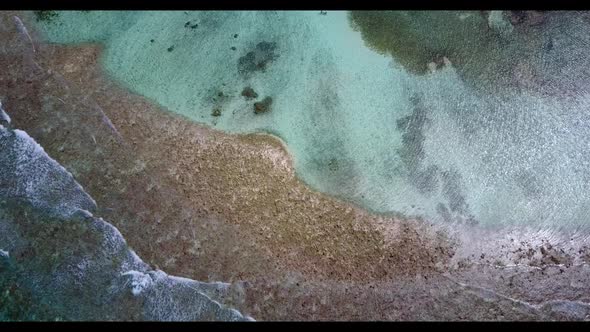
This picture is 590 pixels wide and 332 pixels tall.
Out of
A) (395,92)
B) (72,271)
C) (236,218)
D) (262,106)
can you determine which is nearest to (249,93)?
(262,106)

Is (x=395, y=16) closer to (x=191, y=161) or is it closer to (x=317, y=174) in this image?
(x=317, y=174)

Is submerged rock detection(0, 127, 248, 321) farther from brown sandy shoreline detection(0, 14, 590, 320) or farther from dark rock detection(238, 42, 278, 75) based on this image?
dark rock detection(238, 42, 278, 75)

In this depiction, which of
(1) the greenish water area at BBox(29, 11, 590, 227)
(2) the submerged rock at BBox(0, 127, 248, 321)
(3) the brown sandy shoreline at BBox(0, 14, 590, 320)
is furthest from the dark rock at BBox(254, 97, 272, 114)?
(2) the submerged rock at BBox(0, 127, 248, 321)

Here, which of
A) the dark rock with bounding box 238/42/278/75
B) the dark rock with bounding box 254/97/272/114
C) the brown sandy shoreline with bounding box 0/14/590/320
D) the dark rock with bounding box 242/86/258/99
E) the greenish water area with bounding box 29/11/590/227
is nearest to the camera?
the brown sandy shoreline with bounding box 0/14/590/320

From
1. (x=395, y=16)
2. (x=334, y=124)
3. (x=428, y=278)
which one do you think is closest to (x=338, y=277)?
(x=428, y=278)

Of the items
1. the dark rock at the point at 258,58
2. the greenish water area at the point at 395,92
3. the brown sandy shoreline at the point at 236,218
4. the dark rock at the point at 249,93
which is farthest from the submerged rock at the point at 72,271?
the dark rock at the point at 258,58

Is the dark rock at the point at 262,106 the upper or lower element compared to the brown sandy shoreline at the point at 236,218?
upper

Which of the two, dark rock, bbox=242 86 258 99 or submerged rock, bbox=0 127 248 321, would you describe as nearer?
submerged rock, bbox=0 127 248 321

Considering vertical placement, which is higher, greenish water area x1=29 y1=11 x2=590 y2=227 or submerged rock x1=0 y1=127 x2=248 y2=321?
greenish water area x1=29 y1=11 x2=590 y2=227

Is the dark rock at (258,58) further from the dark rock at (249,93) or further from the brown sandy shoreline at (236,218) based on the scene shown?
the brown sandy shoreline at (236,218)
